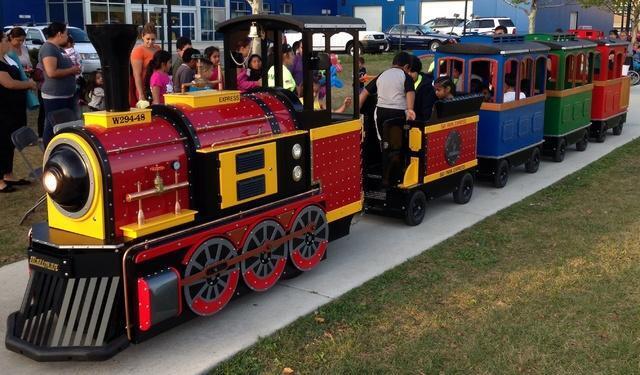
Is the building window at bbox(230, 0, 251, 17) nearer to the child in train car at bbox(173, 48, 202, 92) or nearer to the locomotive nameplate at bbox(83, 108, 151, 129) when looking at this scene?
the child in train car at bbox(173, 48, 202, 92)

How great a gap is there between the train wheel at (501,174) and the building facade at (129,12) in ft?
77.1

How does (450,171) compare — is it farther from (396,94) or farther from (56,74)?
(56,74)

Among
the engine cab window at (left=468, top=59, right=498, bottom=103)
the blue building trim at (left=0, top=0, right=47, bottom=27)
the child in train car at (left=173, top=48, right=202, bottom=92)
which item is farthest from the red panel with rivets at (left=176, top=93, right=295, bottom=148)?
the blue building trim at (left=0, top=0, right=47, bottom=27)

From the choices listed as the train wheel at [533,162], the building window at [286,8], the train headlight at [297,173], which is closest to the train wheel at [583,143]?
the train wheel at [533,162]

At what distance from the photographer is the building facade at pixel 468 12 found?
41.5 metres

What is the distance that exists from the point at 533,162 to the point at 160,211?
6.95 meters

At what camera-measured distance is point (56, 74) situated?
781cm

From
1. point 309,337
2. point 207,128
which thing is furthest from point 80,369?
point 207,128

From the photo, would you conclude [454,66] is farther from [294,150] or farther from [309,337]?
[309,337]

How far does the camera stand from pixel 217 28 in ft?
19.9

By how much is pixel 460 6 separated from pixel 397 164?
40.1 metres

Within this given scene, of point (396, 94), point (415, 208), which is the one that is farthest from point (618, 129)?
point (396, 94)

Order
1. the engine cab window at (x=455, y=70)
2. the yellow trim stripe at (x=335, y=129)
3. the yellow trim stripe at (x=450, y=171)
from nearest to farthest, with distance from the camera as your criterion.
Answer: the yellow trim stripe at (x=335, y=129) → the yellow trim stripe at (x=450, y=171) → the engine cab window at (x=455, y=70)

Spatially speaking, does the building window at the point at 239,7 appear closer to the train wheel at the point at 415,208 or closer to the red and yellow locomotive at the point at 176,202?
the train wheel at the point at 415,208
